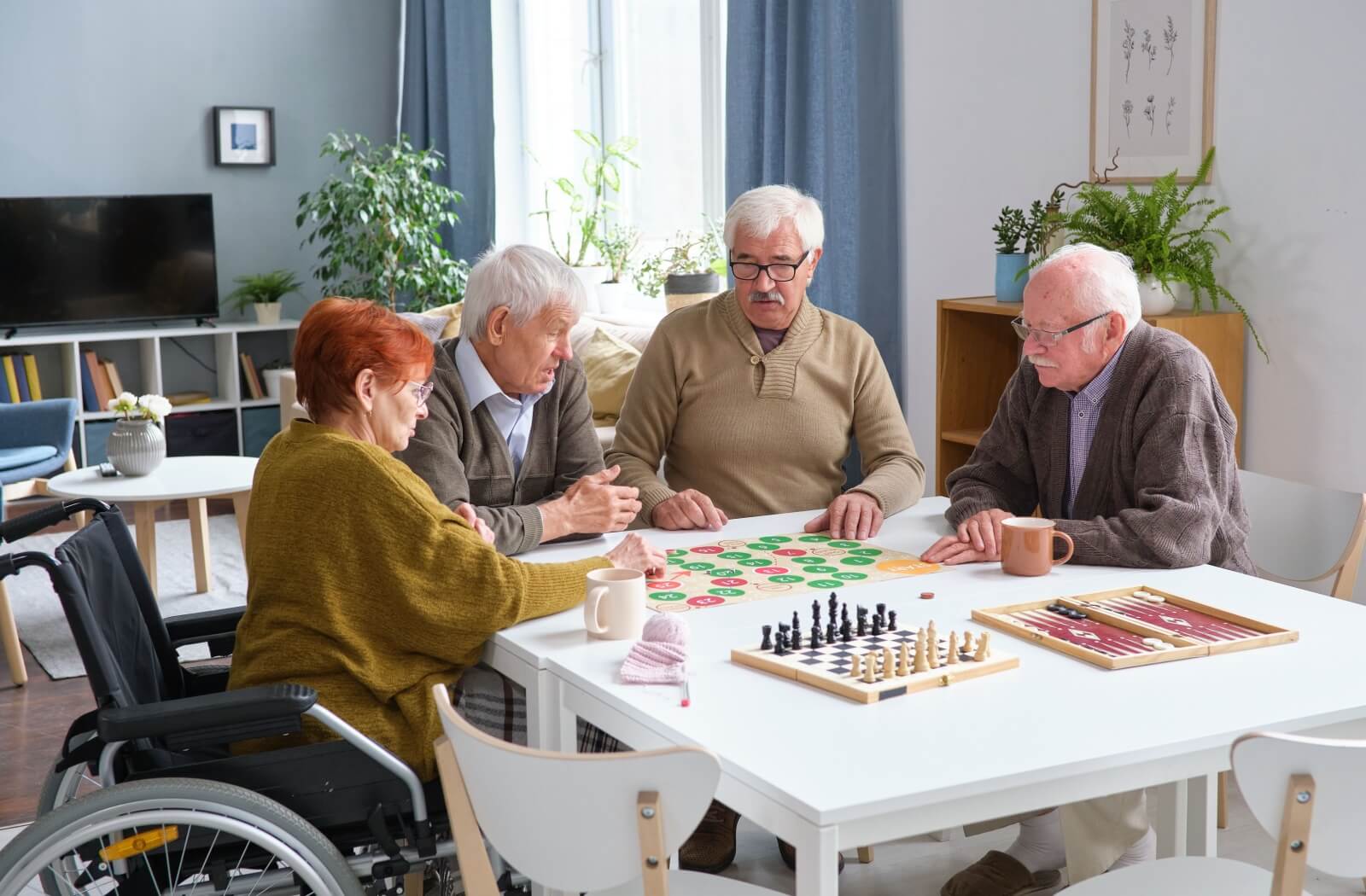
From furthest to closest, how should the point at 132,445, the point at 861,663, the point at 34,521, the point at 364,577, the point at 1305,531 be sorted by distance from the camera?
the point at 132,445, the point at 1305,531, the point at 34,521, the point at 364,577, the point at 861,663

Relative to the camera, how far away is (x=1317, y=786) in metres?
1.33

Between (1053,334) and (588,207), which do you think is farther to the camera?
(588,207)

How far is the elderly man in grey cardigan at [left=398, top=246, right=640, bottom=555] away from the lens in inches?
91.4

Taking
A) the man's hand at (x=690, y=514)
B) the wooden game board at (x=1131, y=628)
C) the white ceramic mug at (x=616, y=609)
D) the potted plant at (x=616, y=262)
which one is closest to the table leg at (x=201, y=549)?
the potted plant at (x=616, y=262)

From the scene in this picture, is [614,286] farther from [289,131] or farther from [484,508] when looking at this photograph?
[484,508]

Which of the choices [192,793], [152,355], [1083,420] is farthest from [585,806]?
[152,355]

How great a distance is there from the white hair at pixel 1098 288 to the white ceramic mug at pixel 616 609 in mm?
918

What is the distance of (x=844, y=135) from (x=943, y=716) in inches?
125

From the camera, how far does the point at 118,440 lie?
4.43 m

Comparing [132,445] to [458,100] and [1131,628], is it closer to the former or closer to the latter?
[458,100]

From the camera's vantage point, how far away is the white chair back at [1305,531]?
2500 millimetres

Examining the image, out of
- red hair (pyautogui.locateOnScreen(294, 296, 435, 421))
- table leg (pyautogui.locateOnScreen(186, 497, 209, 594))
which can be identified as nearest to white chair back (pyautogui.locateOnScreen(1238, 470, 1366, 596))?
red hair (pyautogui.locateOnScreen(294, 296, 435, 421))

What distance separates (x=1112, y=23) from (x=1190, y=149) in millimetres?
414

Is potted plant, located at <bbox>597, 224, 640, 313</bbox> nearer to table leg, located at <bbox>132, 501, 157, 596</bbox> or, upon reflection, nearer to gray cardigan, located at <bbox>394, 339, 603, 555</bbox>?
table leg, located at <bbox>132, 501, 157, 596</bbox>
